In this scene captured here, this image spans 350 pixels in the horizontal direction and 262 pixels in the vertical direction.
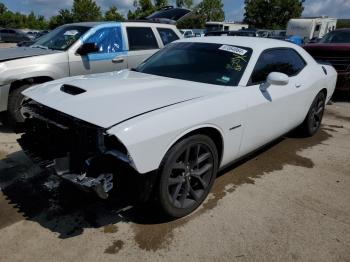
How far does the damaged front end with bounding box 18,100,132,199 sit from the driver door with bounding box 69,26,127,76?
2.78m

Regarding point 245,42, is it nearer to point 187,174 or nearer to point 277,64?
point 277,64

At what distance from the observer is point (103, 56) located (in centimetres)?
595

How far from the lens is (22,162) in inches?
164

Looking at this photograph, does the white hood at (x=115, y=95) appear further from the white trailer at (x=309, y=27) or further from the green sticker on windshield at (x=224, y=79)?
the white trailer at (x=309, y=27)

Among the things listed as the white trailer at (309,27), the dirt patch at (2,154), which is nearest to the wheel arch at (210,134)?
the dirt patch at (2,154)

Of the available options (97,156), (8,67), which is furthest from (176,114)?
(8,67)

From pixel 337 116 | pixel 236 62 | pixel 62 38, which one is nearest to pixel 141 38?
pixel 62 38

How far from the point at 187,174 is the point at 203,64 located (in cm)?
137

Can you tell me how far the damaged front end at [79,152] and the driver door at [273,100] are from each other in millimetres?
1449

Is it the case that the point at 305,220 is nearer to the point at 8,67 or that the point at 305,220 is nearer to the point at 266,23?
the point at 8,67

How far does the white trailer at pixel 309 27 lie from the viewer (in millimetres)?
25125

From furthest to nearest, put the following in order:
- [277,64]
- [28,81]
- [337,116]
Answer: [337,116] < [28,81] < [277,64]

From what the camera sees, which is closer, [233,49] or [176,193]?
[176,193]

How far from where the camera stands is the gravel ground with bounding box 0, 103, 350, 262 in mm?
2662
